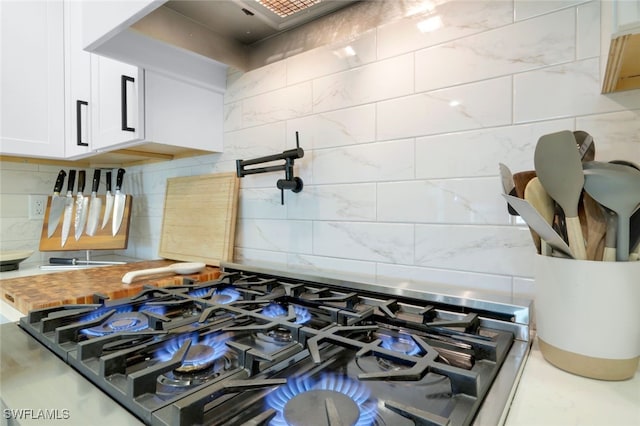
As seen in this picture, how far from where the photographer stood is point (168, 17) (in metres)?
1.07

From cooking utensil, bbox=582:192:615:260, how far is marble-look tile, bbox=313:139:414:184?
41cm

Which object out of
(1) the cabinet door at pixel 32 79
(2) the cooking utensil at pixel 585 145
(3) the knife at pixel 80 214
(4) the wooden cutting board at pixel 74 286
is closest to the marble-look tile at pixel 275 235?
(4) the wooden cutting board at pixel 74 286

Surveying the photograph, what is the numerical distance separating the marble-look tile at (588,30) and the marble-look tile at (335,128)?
46 centimetres

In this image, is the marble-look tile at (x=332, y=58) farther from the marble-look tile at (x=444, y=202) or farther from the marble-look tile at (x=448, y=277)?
the marble-look tile at (x=448, y=277)

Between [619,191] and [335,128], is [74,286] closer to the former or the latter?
[335,128]

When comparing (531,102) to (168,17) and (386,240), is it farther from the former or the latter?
(168,17)

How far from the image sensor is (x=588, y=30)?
675 mm

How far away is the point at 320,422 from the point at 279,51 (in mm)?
1158

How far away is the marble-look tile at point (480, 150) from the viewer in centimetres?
73

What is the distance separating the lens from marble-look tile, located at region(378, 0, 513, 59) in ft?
2.54

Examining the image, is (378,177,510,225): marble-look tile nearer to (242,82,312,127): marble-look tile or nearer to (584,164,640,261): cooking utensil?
(584,164,640,261): cooking utensil

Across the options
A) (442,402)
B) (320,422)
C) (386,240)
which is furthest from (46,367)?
(386,240)

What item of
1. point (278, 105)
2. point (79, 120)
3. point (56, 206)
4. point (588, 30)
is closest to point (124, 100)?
point (79, 120)

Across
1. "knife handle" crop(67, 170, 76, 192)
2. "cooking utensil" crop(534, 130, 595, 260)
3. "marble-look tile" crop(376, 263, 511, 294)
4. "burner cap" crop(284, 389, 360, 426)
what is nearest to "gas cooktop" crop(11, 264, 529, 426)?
"burner cap" crop(284, 389, 360, 426)
